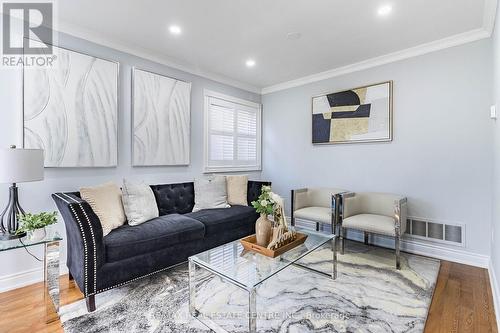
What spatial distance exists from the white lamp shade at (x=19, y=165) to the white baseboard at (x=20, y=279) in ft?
3.37

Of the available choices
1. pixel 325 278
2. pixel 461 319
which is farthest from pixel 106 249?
pixel 461 319

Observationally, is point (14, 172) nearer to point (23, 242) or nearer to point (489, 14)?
point (23, 242)

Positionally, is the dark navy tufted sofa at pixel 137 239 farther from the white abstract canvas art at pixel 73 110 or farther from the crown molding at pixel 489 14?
the crown molding at pixel 489 14

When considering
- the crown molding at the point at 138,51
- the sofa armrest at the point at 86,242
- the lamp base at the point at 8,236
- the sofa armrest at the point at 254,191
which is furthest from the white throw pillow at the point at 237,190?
the lamp base at the point at 8,236

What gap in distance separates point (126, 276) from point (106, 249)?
11.9 inches

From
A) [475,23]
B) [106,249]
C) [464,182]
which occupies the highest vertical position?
[475,23]

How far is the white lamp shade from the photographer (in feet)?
6.14

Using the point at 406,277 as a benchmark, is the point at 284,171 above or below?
above

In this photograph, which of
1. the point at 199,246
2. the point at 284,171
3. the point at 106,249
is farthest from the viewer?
the point at 284,171

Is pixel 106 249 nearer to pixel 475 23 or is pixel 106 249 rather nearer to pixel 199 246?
pixel 199 246

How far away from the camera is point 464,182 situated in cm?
278

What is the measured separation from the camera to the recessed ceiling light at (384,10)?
225 centimetres

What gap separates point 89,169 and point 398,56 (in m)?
3.94

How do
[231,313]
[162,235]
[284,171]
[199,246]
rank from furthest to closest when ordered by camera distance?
[284,171] → [199,246] → [162,235] → [231,313]
